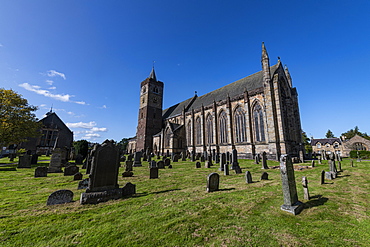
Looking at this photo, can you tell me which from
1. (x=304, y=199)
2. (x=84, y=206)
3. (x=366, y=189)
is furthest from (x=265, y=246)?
(x=366, y=189)

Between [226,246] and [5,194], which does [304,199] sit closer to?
[226,246]

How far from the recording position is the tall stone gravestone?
486 cm

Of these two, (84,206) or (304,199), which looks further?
(304,199)

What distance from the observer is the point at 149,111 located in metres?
38.1

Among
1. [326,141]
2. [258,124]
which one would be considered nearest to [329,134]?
[326,141]

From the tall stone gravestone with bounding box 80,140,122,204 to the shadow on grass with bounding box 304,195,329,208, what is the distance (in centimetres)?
610

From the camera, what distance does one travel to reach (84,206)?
4.48 m

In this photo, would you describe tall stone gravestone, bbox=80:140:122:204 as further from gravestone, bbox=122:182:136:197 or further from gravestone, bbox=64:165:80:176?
gravestone, bbox=64:165:80:176

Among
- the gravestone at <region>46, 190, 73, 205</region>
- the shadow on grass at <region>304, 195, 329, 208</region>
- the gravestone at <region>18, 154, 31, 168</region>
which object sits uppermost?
the gravestone at <region>18, 154, 31, 168</region>

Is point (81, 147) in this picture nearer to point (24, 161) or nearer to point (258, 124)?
point (24, 161)

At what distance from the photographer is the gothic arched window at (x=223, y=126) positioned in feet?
85.7

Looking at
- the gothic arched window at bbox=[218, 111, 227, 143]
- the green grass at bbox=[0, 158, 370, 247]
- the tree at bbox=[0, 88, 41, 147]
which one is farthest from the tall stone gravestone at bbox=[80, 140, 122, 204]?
the gothic arched window at bbox=[218, 111, 227, 143]

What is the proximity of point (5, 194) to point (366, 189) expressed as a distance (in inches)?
551

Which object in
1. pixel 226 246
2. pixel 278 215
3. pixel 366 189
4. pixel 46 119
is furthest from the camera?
pixel 46 119
